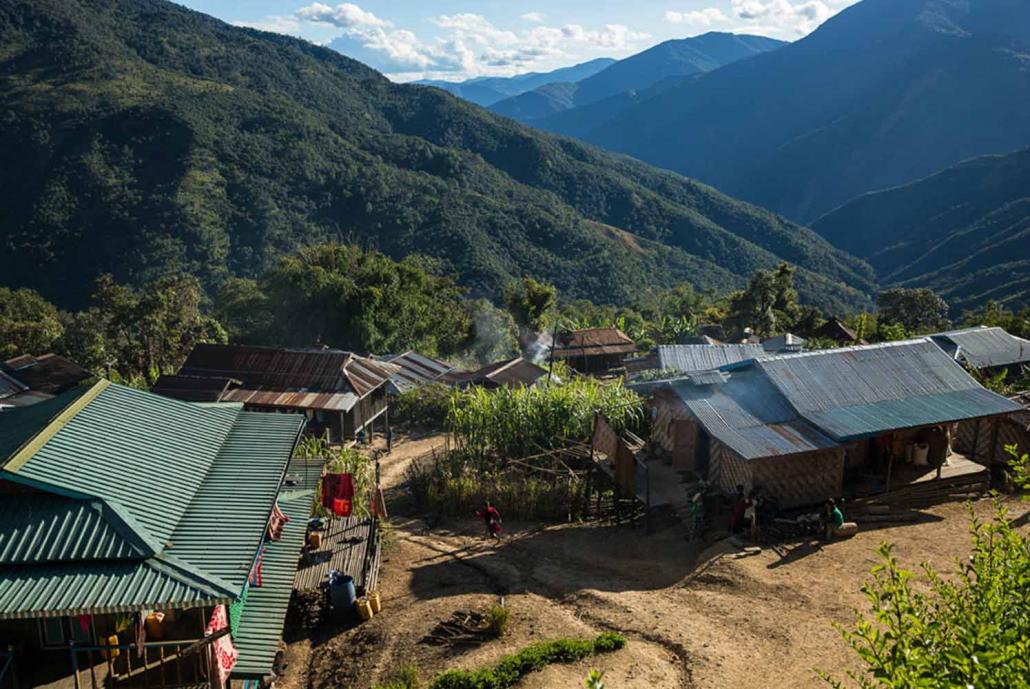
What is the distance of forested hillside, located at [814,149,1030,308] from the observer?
86250 mm

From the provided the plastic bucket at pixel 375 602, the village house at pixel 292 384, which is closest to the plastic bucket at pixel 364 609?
the plastic bucket at pixel 375 602

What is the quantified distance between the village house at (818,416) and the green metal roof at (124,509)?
10.7 meters

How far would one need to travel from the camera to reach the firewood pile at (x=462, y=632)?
13.4 meters

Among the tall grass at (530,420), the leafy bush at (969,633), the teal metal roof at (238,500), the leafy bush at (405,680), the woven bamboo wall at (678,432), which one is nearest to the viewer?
the leafy bush at (969,633)

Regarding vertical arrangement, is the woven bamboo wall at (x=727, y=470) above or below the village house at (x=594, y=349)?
above

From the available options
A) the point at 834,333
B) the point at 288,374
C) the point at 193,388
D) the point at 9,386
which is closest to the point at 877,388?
the point at 288,374

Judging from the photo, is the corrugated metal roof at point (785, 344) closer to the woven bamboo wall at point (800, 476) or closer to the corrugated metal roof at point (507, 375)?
the corrugated metal roof at point (507, 375)

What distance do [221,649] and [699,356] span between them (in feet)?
64.4

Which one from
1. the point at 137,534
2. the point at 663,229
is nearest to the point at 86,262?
the point at 137,534

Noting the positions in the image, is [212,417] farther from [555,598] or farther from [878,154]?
[878,154]

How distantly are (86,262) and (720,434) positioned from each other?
63.3 metres

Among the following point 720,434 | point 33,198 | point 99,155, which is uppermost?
point 99,155

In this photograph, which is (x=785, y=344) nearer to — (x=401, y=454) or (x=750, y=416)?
(x=750, y=416)

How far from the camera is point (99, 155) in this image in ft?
239
